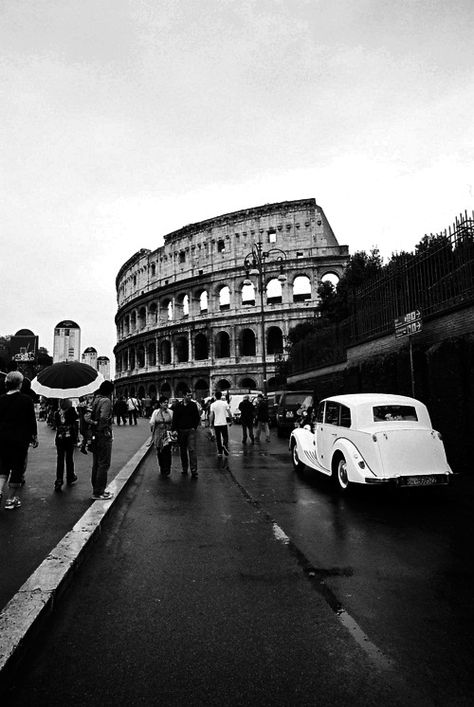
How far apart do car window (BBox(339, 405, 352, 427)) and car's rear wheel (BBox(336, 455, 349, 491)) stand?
54 cm

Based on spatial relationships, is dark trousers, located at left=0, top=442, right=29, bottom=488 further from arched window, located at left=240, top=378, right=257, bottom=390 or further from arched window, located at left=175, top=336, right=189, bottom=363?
arched window, located at left=175, top=336, right=189, bottom=363

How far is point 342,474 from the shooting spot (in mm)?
7770

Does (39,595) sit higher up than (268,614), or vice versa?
(39,595)

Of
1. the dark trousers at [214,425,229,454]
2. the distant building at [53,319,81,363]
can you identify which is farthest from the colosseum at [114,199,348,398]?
the dark trousers at [214,425,229,454]

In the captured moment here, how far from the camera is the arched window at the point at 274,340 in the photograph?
1957 inches

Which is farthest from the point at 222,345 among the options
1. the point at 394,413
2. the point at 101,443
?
the point at 101,443

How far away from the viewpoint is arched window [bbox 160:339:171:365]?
5606 cm

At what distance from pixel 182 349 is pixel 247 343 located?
7943 mm

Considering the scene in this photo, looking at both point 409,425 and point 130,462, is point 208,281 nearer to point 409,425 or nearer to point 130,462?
point 130,462

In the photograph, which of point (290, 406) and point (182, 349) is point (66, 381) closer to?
point (290, 406)

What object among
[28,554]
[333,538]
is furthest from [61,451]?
[333,538]

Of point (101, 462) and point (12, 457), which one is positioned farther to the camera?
point (101, 462)

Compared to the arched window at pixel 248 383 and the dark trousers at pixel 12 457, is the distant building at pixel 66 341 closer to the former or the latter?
the dark trousers at pixel 12 457

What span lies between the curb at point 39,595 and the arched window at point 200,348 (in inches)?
1866
